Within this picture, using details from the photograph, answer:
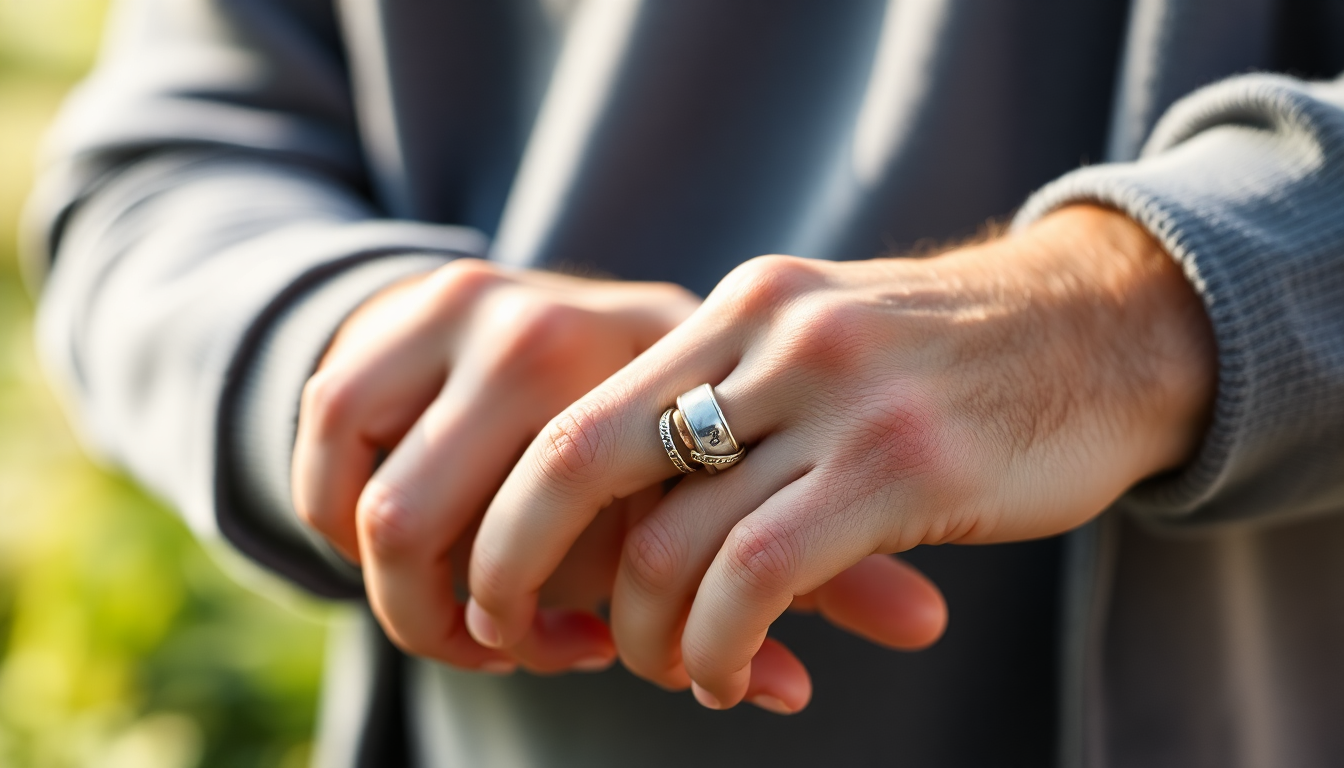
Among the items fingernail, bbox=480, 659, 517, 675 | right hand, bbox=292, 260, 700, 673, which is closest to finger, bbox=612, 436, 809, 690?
right hand, bbox=292, 260, 700, 673

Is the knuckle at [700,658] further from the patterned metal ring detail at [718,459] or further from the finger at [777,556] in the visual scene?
the patterned metal ring detail at [718,459]

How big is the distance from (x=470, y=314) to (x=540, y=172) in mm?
375

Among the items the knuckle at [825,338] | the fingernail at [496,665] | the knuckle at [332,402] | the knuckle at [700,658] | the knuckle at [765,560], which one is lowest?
the fingernail at [496,665]

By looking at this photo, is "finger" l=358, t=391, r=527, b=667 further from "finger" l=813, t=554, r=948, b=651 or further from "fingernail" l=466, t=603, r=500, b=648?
"finger" l=813, t=554, r=948, b=651

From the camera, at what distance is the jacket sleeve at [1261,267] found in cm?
68

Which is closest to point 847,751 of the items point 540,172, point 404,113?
point 540,172

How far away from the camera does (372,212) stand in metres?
1.33

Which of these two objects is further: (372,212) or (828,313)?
(372,212)

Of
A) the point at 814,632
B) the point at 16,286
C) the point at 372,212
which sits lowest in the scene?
the point at 16,286

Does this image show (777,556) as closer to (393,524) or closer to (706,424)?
(706,424)

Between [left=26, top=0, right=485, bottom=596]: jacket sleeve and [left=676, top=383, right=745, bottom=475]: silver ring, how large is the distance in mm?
426

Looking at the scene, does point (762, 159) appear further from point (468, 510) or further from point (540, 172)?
point (468, 510)

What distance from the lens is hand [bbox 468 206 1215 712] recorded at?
0.61 m

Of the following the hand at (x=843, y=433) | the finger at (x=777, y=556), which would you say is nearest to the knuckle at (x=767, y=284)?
the hand at (x=843, y=433)
